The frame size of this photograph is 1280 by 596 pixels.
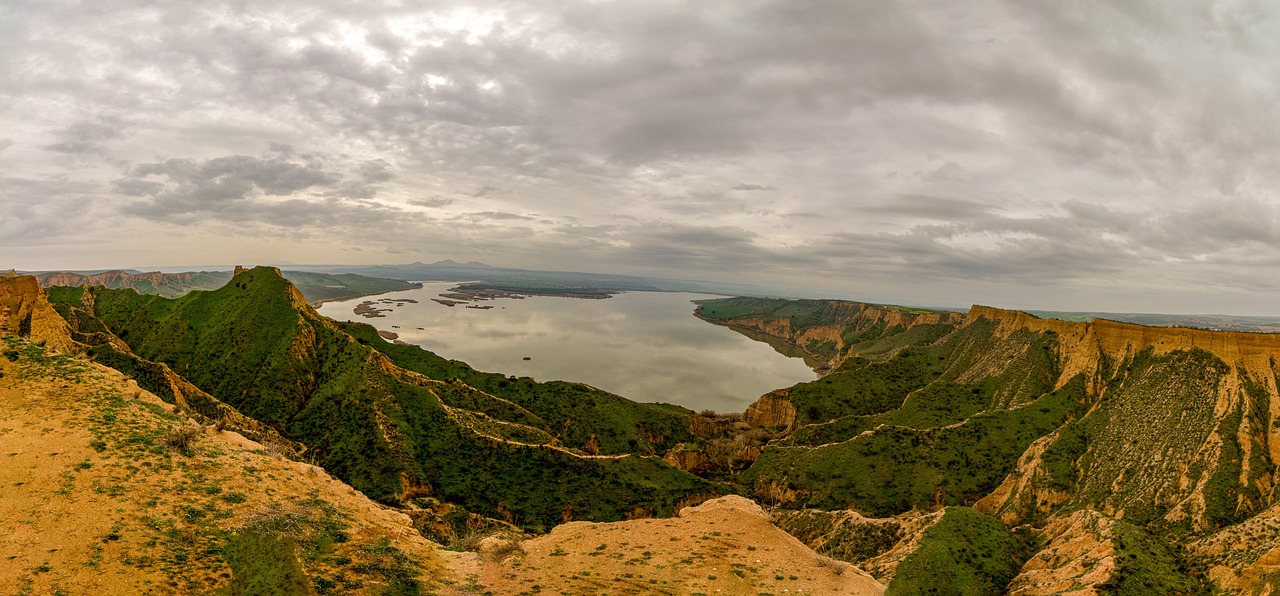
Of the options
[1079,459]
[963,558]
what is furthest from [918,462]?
[963,558]

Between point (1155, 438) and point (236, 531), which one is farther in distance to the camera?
point (1155, 438)

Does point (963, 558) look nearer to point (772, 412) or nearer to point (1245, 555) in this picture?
point (1245, 555)

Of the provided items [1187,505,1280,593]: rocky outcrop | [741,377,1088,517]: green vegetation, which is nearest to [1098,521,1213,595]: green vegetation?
[1187,505,1280,593]: rocky outcrop

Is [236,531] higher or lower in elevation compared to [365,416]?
higher

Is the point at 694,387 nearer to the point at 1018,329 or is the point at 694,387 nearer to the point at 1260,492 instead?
the point at 1018,329

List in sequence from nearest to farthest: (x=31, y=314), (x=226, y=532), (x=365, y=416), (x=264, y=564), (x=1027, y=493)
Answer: (x=264, y=564) < (x=226, y=532) < (x=31, y=314) < (x=1027, y=493) < (x=365, y=416)

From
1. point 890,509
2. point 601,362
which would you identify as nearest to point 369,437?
point 890,509
